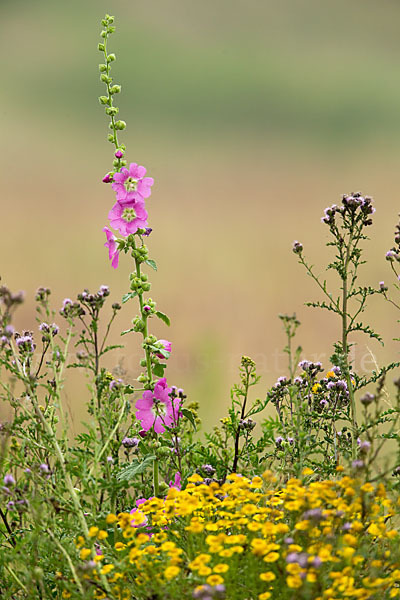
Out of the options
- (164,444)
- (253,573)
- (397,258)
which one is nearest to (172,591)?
(253,573)

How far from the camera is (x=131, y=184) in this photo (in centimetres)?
260

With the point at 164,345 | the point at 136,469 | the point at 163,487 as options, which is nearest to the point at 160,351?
the point at 164,345

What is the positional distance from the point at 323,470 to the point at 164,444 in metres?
0.68

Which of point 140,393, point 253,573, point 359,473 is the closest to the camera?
point 253,573

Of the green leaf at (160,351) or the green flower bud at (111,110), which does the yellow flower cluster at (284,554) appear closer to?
the green leaf at (160,351)

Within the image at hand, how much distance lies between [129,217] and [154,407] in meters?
0.75

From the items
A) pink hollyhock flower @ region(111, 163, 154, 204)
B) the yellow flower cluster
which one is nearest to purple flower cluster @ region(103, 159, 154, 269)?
pink hollyhock flower @ region(111, 163, 154, 204)

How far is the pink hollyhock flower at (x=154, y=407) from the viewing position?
8.64 ft

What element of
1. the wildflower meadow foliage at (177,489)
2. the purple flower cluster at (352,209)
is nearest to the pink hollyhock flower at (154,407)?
the wildflower meadow foliage at (177,489)

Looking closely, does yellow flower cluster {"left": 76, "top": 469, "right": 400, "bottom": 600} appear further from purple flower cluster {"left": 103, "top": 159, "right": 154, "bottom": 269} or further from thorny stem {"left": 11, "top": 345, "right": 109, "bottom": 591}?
purple flower cluster {"left": 103, "top": 159, "right": 154, "bottom": 269}

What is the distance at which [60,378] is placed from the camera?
7.12ft

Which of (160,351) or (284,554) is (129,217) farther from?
(284,554)

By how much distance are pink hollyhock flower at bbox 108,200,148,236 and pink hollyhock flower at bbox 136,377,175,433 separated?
1.99 ft

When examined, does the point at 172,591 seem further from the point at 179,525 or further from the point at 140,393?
the point at 140,393
